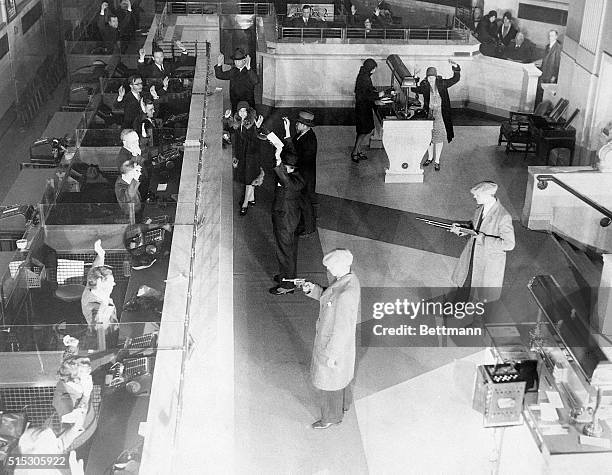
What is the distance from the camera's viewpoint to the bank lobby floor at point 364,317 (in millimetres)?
7270

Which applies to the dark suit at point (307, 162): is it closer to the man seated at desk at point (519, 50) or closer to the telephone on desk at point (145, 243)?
the telephone on desk at point (145, 243)

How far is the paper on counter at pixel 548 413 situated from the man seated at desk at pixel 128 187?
13.7ft

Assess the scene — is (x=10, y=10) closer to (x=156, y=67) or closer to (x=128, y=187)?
(x=156, y=67)

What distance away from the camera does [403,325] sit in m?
9.27

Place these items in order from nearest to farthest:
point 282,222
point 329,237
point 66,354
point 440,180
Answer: point 66,354
point 282,222
point 329,237
point 440,180

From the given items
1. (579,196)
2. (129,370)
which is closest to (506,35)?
(579,196)

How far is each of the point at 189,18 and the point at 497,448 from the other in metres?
15.8

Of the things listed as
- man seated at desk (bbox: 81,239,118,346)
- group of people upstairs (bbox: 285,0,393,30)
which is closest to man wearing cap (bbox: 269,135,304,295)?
man seated at desk (bbox: 81,239,118,346)

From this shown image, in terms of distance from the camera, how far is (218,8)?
69.1 ft

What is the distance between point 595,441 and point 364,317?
323 centimetres

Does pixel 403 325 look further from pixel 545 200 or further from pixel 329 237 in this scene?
pixel 545 200

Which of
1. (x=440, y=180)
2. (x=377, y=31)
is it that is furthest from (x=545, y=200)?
(x=377, y=31)

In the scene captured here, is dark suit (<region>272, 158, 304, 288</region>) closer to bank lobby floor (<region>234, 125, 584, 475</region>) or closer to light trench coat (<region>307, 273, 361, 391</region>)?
bank lobby floor (<region>234, 125, 584, 475</region>)

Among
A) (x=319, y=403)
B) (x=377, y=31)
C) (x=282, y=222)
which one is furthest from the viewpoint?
(x=377, y=31)
